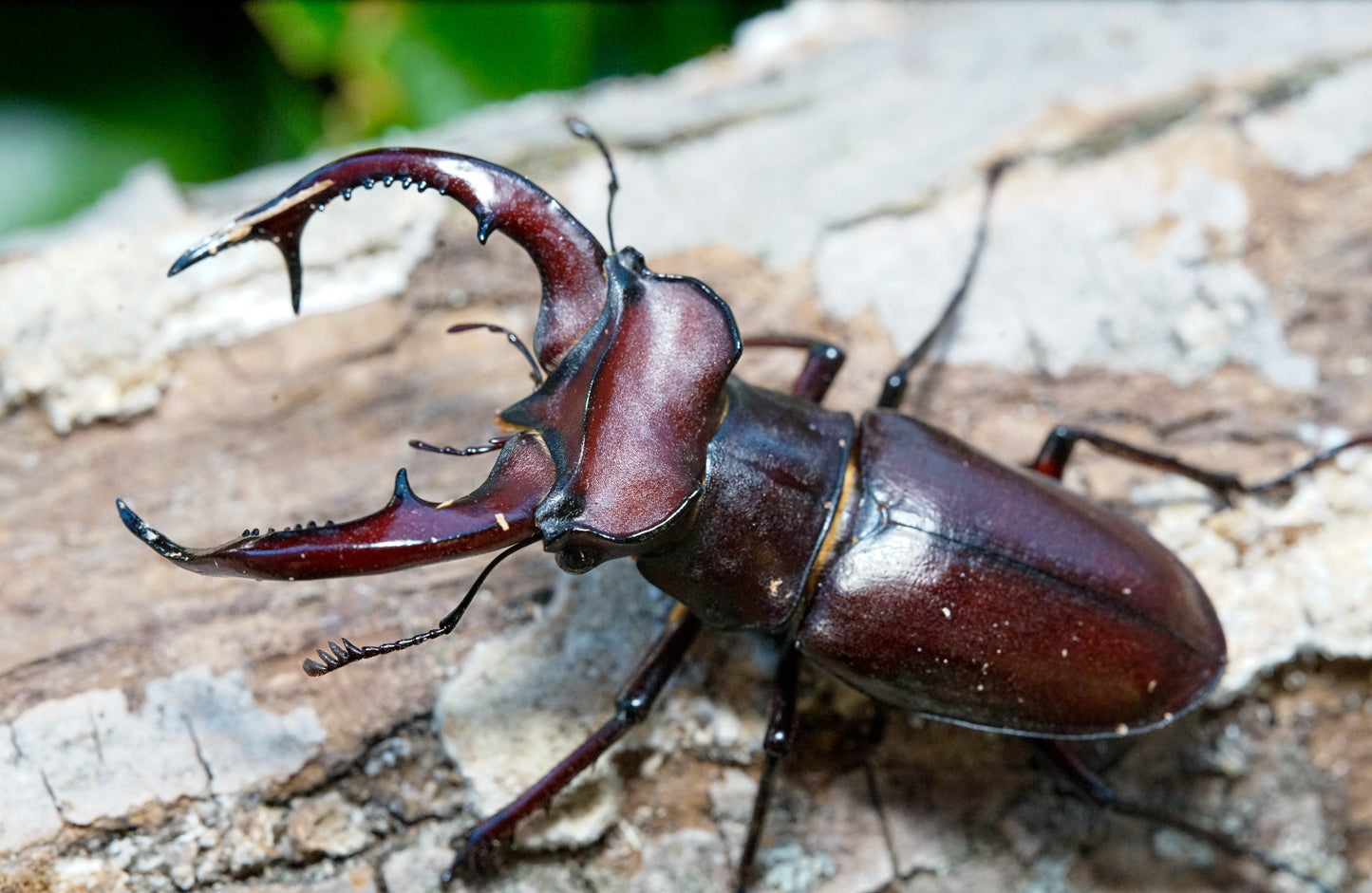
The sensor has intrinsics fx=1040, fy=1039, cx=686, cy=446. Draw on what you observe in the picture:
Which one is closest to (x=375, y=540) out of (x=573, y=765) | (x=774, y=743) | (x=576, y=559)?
(x=576, y=559)

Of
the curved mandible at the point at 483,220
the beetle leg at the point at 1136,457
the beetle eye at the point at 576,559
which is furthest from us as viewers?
the beetle leg at the point at 1136,457

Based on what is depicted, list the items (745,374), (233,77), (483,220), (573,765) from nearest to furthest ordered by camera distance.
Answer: (483,220)
(573,765)
(745,374)
(233,77)

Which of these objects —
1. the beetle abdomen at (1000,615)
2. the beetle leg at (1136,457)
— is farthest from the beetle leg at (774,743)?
the beetle leg at (1136,457)

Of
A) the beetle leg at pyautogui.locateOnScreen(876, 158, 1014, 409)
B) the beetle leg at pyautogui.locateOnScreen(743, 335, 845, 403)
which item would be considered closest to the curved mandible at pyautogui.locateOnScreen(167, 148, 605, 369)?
the beetle leg at pyautogui.locateOnScreen(743, 335, 845, 403)

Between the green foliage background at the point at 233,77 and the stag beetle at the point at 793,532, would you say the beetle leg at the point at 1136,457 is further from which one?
the green foliage background at the point at 233,77

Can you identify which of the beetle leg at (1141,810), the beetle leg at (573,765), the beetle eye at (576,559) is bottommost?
the beetle leg at (1141,810)

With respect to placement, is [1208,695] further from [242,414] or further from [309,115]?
[309,115]

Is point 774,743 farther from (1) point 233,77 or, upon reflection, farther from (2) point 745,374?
(1) point 233,77

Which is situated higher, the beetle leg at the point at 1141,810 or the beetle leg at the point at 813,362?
the beetle leg at the point at 813,362
